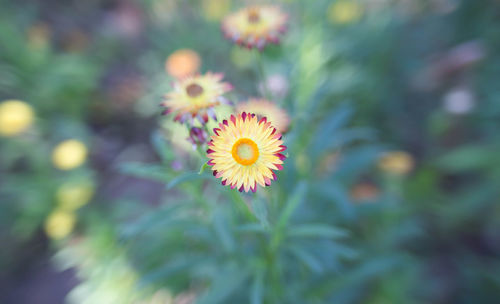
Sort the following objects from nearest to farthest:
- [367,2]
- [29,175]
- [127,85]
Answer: [29,175]
[127,85]
[367,2]

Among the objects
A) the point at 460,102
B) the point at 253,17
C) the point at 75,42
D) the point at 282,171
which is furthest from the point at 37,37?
the point at 460,102

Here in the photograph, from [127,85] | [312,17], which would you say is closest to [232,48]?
[312,17]

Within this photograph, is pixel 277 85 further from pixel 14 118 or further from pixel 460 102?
pixel 14 118

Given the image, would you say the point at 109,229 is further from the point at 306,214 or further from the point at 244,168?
the point at 244,168

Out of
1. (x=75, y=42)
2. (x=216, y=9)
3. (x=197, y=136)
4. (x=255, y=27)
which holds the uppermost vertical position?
(x=75, y=42)

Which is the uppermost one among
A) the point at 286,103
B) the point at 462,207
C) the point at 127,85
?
the point at 127,85

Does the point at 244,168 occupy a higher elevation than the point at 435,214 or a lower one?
lower

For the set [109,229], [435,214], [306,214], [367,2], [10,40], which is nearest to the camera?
[306,214]
